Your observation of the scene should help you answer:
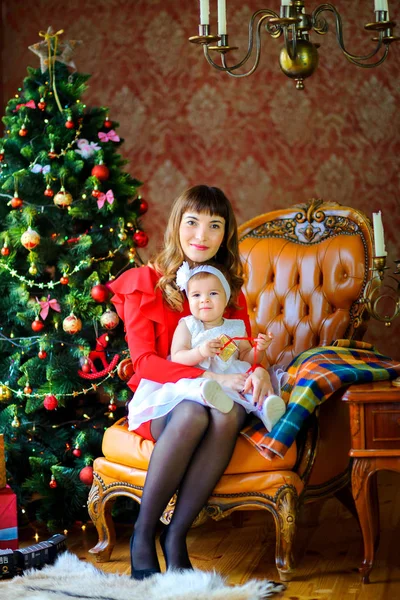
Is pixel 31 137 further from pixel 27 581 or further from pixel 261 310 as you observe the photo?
pixel 27 581

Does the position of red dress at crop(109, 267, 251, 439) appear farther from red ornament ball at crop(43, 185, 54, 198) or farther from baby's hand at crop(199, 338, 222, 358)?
red ornament ball at crop(43, 185, 54, 198)

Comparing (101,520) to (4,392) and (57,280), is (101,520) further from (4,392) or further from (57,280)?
(57,280)

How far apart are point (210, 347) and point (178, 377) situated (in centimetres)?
16

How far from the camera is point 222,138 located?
4547mm

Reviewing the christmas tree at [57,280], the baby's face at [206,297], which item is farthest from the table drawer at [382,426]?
the christmas tree at [57,280]

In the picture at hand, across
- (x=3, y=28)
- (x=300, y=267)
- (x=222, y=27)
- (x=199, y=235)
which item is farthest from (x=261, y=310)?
(x=3, y=28)

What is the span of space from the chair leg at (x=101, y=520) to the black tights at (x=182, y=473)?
348 mm

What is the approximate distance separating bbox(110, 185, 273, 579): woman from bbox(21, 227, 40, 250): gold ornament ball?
385mm

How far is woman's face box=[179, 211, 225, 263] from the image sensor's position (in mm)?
2854

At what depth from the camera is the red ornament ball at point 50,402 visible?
3.11 meters

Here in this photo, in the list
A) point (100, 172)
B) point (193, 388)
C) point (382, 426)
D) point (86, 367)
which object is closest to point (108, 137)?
point (100, 172)

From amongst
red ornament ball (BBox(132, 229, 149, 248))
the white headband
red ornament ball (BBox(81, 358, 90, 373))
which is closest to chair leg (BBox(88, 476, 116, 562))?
red ornament ball (BBox(81, 358, 90, 373))

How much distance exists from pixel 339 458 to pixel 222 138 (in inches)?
87.0

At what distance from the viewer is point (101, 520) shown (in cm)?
289
